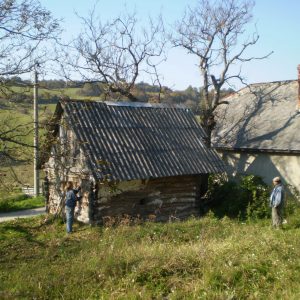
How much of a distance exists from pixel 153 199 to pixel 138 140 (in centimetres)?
216

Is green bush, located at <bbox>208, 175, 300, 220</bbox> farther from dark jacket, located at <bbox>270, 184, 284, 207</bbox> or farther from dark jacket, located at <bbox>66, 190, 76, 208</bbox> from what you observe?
dark jacket, located at <bbox>66, 190, 76, 208</bbox>

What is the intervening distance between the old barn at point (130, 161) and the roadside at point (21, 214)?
66.1 inches

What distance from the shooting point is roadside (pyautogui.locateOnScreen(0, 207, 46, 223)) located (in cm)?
1632

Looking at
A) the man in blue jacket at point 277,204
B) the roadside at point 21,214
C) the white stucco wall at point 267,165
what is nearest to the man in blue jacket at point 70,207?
the roadside at point 21,214

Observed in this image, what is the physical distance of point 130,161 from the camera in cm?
1362

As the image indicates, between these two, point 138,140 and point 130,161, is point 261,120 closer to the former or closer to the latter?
point 138,140

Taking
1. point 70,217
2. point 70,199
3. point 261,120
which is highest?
point 261,120

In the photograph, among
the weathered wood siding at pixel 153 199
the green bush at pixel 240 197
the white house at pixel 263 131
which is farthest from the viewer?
the white house at pixel 263 131

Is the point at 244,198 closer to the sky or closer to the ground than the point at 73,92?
closer to the ground

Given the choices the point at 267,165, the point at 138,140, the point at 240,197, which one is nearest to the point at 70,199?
the point at 138,140

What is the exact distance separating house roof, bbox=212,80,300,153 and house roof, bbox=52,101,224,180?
3412 mm

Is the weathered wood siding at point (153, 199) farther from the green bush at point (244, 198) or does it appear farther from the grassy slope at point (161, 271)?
the grassy slope at point (161, 271)

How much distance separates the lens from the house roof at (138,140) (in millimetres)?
13312

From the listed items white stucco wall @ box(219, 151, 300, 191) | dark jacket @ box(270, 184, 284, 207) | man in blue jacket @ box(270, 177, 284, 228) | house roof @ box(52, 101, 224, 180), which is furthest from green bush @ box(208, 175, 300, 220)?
dark jacket @ box(270, 184, 284, 207)
